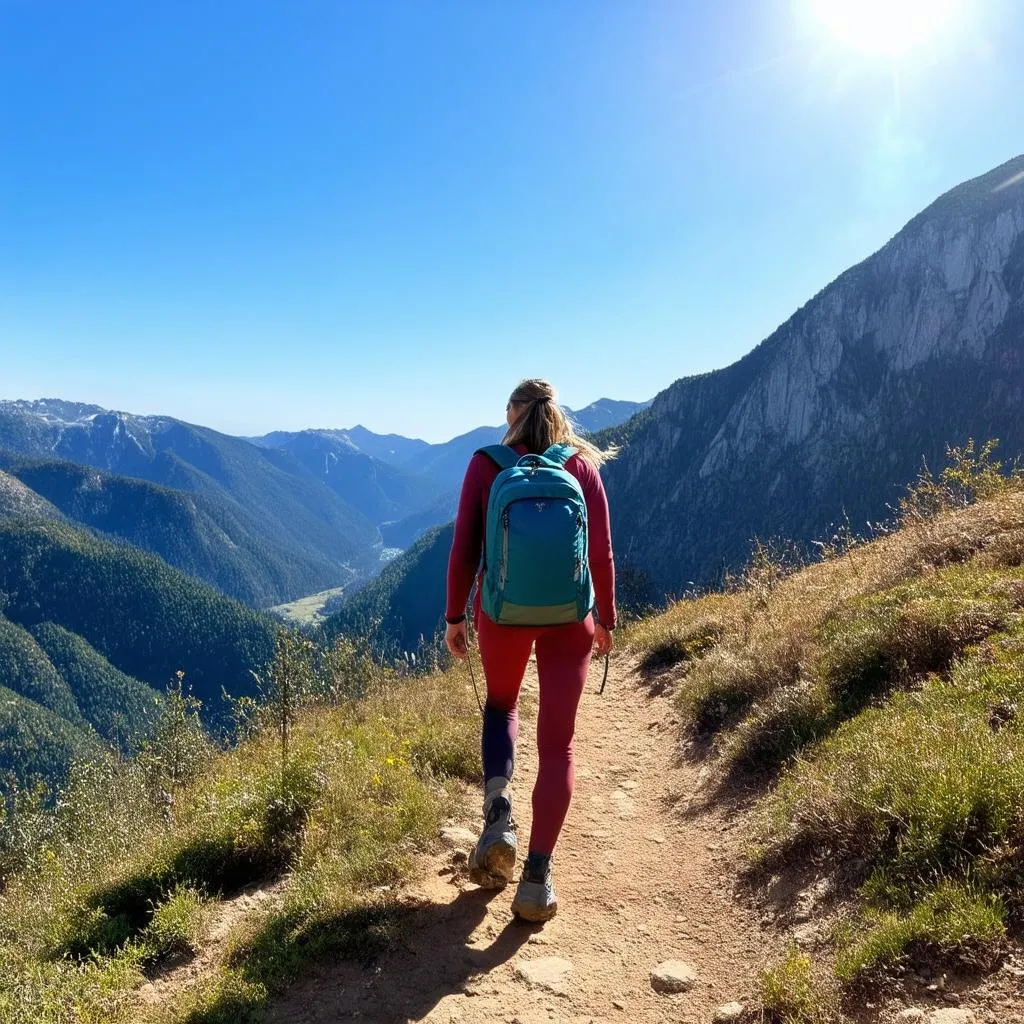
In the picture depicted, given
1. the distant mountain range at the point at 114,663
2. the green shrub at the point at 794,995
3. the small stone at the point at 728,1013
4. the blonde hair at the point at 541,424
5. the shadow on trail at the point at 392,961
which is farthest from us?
the distant mountain range at the point at 114,663

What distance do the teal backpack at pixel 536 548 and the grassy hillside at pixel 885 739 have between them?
1899 mm

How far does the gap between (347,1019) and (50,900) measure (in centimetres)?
343

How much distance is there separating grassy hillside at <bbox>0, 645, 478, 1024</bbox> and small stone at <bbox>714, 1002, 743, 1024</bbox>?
1.66 metres

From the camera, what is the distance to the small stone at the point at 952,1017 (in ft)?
7.64

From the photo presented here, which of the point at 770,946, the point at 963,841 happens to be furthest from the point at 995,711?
the point at 770,946

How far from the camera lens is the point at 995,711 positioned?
3980 mm

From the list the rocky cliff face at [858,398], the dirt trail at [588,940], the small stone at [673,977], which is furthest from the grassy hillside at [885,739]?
the rocky cliff face at [858,398]

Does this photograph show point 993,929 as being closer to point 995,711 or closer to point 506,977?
point 995,711

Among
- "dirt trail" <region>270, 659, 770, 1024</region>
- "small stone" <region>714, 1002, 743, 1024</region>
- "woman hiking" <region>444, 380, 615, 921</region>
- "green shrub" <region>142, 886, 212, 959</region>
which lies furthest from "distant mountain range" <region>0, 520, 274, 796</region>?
"small stone" <region>714, 1002, 743, 1024</region>

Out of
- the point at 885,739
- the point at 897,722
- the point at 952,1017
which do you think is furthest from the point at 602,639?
the point at 952,1017

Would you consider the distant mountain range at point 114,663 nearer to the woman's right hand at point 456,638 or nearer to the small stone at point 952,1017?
the woman's right hand at point 456,638

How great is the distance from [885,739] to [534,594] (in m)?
2.52

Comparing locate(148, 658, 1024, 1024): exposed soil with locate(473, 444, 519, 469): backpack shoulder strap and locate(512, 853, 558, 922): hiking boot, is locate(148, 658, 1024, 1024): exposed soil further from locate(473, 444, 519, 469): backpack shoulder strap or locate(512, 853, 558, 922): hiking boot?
locate(473, 444, 519, 469): backpack shoulder strap

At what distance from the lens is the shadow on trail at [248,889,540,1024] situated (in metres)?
3.02
